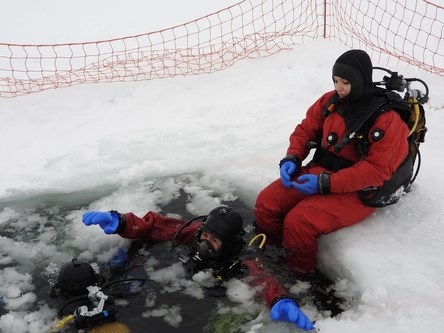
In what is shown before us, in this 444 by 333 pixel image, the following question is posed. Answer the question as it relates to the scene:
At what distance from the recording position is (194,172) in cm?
457

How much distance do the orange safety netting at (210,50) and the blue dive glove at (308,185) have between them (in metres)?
3.59

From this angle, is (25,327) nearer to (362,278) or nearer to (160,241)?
(160,241)

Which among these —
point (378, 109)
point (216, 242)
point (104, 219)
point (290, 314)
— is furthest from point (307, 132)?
point (104, 219)

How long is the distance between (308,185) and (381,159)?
52 centimetres

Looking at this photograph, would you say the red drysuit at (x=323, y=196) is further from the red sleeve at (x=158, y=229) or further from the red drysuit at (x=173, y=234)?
the red sleeve at (x=158, y=229)

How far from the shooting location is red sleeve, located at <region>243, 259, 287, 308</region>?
9.57 feet

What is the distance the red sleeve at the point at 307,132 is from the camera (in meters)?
3.52

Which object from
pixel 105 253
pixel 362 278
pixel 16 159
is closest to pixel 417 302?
pixel 362 278

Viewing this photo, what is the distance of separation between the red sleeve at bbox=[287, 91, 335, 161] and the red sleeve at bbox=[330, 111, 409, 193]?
0.55 metres

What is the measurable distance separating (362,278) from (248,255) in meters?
0.86

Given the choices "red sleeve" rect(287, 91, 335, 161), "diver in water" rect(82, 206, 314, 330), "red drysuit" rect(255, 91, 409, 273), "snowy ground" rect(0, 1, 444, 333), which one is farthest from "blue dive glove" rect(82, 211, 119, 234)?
"red sleeve" rect(287, 91, 335, 161)

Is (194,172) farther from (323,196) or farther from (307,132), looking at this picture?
(323,196)

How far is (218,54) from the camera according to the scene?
272 inches

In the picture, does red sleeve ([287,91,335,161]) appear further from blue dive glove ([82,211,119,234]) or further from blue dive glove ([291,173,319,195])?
blue dive glove ([82,211,119,234])
